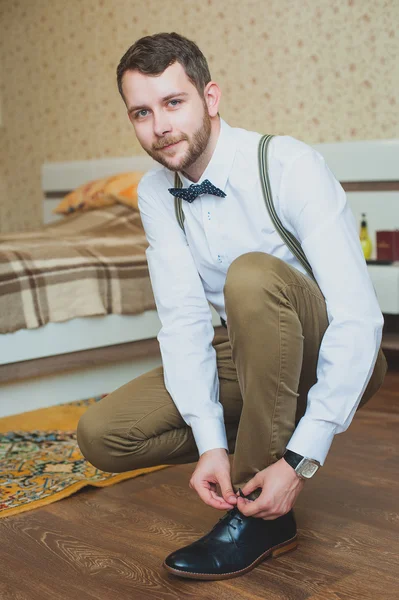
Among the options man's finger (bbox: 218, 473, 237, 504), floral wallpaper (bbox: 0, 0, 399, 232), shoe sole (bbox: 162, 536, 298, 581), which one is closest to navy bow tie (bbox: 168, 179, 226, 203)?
man's finger (bbox: 218, 473, 237, 504)

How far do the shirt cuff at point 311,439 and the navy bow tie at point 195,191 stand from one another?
537mm

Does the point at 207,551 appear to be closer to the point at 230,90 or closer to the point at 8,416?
the point at 8,416

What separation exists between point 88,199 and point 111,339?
134cm

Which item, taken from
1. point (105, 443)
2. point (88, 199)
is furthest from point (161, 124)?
point (88, 199)

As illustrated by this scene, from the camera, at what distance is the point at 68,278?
2926 millimetres

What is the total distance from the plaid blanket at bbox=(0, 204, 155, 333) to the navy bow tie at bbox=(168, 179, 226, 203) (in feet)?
4.12

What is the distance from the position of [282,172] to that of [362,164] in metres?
2.09

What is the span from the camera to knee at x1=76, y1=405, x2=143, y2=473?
5.30ft

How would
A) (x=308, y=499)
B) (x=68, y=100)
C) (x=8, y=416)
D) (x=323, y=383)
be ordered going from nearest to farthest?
(x=323, y=383) < (x=308, y=499) < (x=8, y=416) < (x=68, y=100)

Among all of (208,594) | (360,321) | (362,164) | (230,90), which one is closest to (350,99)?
(362,164)

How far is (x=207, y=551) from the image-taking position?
146 centimetres

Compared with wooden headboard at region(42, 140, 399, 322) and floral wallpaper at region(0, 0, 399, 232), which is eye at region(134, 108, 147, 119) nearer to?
wooden headboard at region(42, 140, 399, 322)

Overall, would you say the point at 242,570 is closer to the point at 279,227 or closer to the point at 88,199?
the point at 279,227

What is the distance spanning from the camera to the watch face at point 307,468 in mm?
1370
